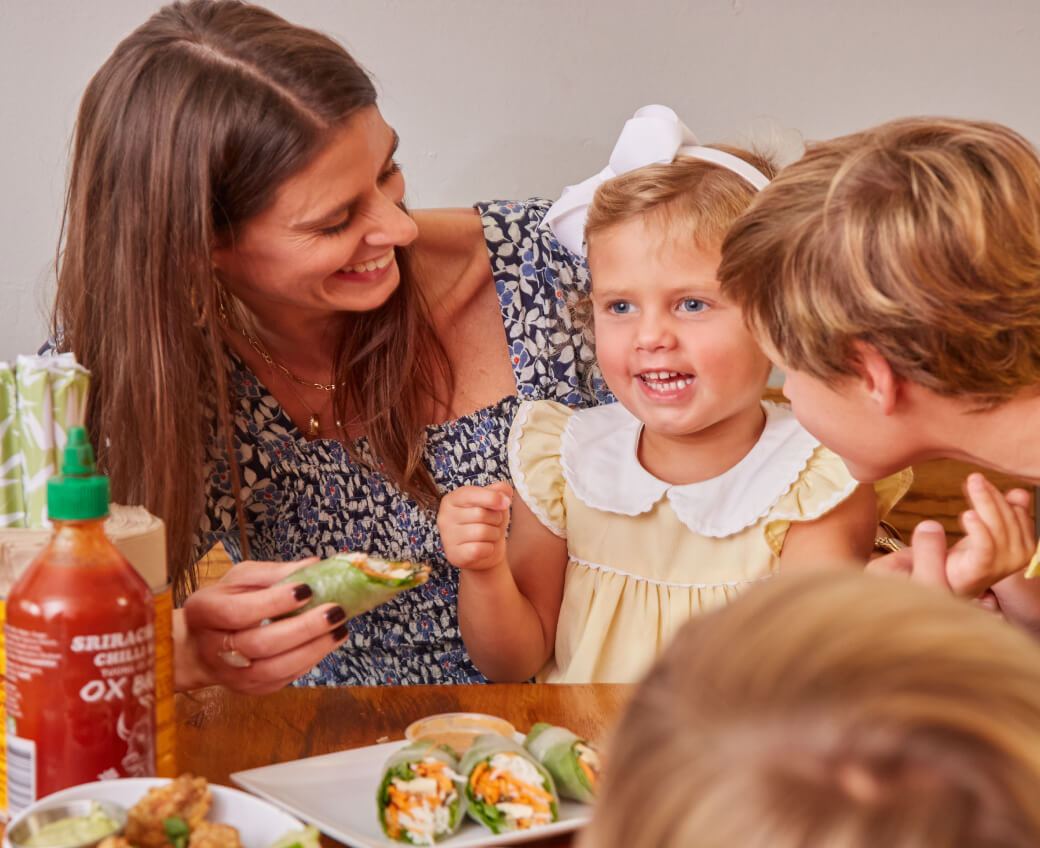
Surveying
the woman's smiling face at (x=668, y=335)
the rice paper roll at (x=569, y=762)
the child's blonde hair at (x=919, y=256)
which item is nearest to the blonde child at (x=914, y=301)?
the child's blonde hair at (x=919, y=256)

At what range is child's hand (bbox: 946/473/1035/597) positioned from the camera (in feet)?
3.47

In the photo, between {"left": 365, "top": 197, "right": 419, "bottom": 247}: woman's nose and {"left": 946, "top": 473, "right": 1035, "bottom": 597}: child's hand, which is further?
{"left": 365, "top": 197, "right": 419, "bottom": 247}: woman's nose

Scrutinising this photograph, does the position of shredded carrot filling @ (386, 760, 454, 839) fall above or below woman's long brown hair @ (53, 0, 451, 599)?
below

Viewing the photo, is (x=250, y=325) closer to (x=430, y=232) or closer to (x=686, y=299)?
(x=430, y=232)

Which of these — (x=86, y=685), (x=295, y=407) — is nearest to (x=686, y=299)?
(x=295, y=407)

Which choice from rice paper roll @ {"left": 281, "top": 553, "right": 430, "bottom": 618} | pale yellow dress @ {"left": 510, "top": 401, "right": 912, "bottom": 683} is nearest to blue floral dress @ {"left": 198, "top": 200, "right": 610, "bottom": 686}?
pale yellow dress @ {"left": 510, "top": 401, "right": 912, "bottom": 683}

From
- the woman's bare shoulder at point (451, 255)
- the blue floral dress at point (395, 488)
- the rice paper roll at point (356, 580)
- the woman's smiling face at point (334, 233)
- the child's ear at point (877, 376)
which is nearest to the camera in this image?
the rice paper roll at point (356, 580)

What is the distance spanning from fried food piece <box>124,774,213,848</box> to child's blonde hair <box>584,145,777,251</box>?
912mm

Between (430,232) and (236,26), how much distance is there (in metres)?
0.45

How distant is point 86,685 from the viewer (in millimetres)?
709

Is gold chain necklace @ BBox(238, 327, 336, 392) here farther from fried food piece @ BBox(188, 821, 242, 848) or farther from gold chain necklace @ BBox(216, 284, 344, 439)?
fried food piece @ BBox(188, 821, 242, 848)

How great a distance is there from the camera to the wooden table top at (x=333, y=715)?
3.09 feet

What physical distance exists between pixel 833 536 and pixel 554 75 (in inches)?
39.3

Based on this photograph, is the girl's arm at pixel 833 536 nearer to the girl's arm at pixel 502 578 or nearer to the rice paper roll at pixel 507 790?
the girl's arm at pixel 502 578
